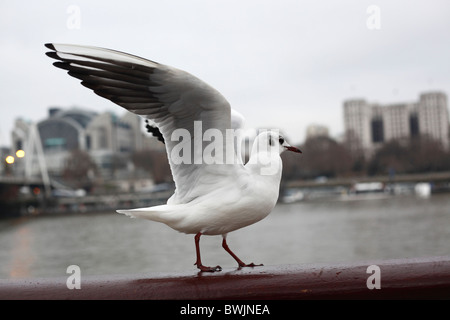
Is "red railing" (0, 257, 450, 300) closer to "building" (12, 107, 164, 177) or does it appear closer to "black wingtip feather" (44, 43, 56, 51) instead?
"black wingtip feather" (44, 43, 56, 51)

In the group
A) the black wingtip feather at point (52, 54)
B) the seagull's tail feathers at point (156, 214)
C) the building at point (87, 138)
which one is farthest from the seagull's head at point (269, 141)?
the building at point (87, 138)

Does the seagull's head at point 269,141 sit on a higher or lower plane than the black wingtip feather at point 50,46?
lower

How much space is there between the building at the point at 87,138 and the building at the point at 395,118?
36.8 meters

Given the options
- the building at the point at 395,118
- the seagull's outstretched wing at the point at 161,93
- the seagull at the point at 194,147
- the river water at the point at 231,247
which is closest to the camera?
the seagull's outstretched wing at the point at 161,93

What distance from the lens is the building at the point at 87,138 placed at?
3115 inches

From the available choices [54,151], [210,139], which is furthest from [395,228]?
[54,151]

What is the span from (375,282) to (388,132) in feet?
351

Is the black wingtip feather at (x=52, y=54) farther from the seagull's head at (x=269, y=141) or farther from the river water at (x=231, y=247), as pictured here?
the river water at (x=231, y=247)

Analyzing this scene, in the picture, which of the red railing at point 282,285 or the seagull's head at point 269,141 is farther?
the seagull's head at point 269,141

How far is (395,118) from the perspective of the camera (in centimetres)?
10506

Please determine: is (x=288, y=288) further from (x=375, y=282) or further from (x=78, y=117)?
(x=78, y=117)

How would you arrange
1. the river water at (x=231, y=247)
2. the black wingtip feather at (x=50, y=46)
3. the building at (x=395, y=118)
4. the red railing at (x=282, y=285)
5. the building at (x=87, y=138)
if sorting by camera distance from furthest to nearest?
the building at (x=395, y=118) < the building at (x=87, y=138) < the river water at (x=231, y=247) < the black wingtip feather at (x=50, y=46) < the red railing at (x=282, y=285)

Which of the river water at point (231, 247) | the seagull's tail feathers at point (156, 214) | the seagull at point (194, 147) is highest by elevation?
the seagull at point (194, 147)

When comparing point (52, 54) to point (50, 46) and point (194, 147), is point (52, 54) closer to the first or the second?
point (50, 46)
